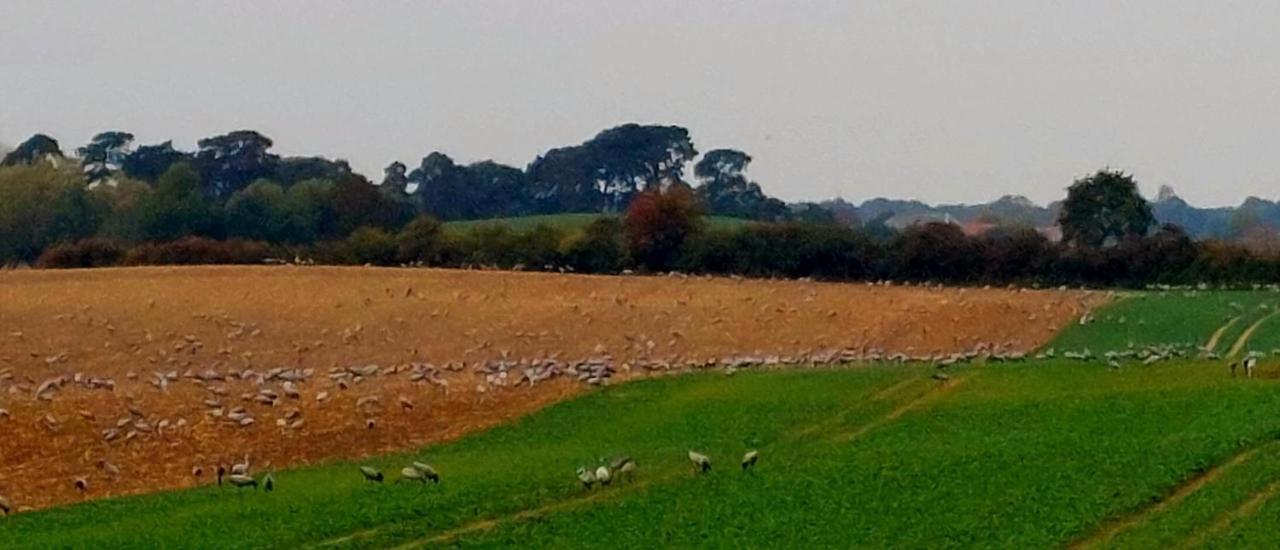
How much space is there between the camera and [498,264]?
211 ft

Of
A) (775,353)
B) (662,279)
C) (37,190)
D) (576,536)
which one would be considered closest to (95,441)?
(576,536)

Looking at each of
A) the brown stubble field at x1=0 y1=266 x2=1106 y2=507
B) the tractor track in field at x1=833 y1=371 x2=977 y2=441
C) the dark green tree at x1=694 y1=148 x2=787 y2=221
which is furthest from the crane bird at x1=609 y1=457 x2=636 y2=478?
the dark green tree at x1=694 y1=148 x2=787 y2=221

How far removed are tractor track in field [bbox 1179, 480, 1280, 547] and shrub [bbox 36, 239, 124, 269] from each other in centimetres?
5336

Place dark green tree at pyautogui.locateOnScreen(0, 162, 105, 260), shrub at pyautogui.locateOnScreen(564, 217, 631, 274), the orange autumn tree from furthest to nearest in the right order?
1. dark green tree at pyautogui.locateOnScreen(0, 162, 105, 260)
2. the orange autumn tree
3. shrub at pyautogui.locateOnScreen(564, 217, 631, 274)

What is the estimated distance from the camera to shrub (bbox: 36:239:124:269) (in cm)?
6519

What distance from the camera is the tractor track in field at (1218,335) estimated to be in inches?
1475

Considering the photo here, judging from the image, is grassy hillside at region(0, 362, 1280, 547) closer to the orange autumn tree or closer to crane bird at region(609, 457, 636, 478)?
crane bird at region(609, 457, 636, 478)

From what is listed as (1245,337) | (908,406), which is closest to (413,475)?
(908,406)

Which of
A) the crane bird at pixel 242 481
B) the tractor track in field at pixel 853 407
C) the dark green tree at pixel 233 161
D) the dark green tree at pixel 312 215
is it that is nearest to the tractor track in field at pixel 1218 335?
the tractor track in field at pixel 853 407

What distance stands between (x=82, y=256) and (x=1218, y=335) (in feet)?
139

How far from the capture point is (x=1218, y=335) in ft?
130

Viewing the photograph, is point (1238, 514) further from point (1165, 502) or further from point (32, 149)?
point (32, 149)

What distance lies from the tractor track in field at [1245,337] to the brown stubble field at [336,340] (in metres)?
4.46

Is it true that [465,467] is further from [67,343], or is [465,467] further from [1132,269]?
[1132,269]
